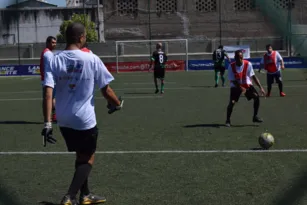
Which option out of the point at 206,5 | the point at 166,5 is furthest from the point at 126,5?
the point at 166,5

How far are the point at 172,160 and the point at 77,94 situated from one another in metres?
2.80

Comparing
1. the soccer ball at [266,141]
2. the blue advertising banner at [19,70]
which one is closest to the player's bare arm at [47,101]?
the soccer ball at [266,141]

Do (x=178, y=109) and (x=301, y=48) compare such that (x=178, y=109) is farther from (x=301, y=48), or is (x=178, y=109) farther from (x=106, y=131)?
(x=301, y=48)

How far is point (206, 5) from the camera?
3.08 m

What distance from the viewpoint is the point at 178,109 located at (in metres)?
14.2

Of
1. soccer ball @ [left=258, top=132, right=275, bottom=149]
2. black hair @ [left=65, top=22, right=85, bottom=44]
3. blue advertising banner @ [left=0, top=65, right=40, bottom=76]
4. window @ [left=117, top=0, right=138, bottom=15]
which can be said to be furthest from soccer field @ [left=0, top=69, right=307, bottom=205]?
blue advertising banner @ [left=0, top=65, right=40, bottom=76]

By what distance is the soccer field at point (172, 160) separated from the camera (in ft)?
18.7

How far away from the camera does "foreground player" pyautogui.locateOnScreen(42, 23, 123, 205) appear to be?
492 centimetres

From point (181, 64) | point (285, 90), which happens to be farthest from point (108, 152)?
point (181, 64)

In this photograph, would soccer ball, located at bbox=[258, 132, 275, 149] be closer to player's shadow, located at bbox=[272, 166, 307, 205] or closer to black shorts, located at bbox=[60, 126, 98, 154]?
player's shadow, located at bbox=[272, 166, 307, 205]

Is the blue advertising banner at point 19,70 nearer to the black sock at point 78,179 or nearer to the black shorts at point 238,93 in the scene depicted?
the black shorts at point 238,93

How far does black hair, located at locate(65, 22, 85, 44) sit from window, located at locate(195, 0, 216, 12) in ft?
6.36

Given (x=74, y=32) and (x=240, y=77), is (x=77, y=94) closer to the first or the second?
(x=74, y=32)

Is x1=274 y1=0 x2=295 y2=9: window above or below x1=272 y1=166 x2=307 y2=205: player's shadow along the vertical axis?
above
